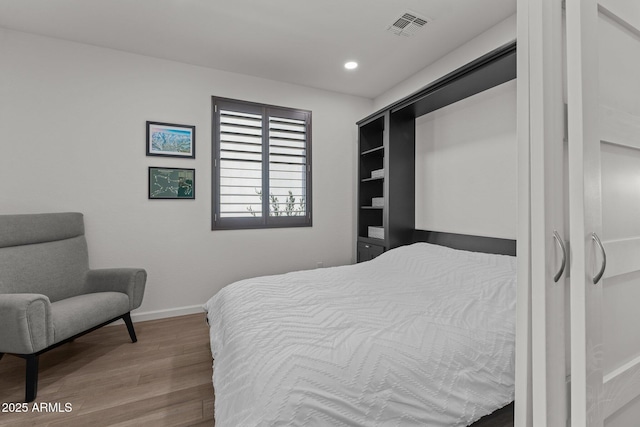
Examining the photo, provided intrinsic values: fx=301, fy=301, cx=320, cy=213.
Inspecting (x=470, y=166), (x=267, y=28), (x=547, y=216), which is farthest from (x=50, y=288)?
(x=470, y=166)

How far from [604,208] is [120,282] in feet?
10.3

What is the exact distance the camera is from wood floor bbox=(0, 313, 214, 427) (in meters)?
1.64

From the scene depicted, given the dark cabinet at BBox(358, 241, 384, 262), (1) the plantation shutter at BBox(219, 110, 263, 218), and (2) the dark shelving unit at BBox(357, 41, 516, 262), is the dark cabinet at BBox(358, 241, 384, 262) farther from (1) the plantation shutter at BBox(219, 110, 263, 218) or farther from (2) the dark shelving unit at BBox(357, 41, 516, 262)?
(1) the plantation shutter at BBox(219, 110, 263, 218)

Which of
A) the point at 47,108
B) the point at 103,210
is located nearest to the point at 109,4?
the point at 47,108

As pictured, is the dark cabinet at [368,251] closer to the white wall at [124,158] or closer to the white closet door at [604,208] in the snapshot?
the white wall at [124,158]

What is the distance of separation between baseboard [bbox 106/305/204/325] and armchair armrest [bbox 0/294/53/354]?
48.8 inches

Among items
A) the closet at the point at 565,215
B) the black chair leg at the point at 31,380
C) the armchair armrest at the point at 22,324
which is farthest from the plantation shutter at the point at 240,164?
the closet at the point at 565,215

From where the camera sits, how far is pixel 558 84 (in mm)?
856

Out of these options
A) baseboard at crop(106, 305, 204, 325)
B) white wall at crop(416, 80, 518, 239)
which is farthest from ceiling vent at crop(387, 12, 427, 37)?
baseboard at crop(106, 305, 204, 325)

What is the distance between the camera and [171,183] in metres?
3.16

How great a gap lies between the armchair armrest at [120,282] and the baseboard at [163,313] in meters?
0.55

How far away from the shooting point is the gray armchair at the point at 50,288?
178 cm

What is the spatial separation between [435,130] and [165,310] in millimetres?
3394

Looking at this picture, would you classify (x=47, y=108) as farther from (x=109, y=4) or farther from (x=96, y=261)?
(x=96, y=261)
